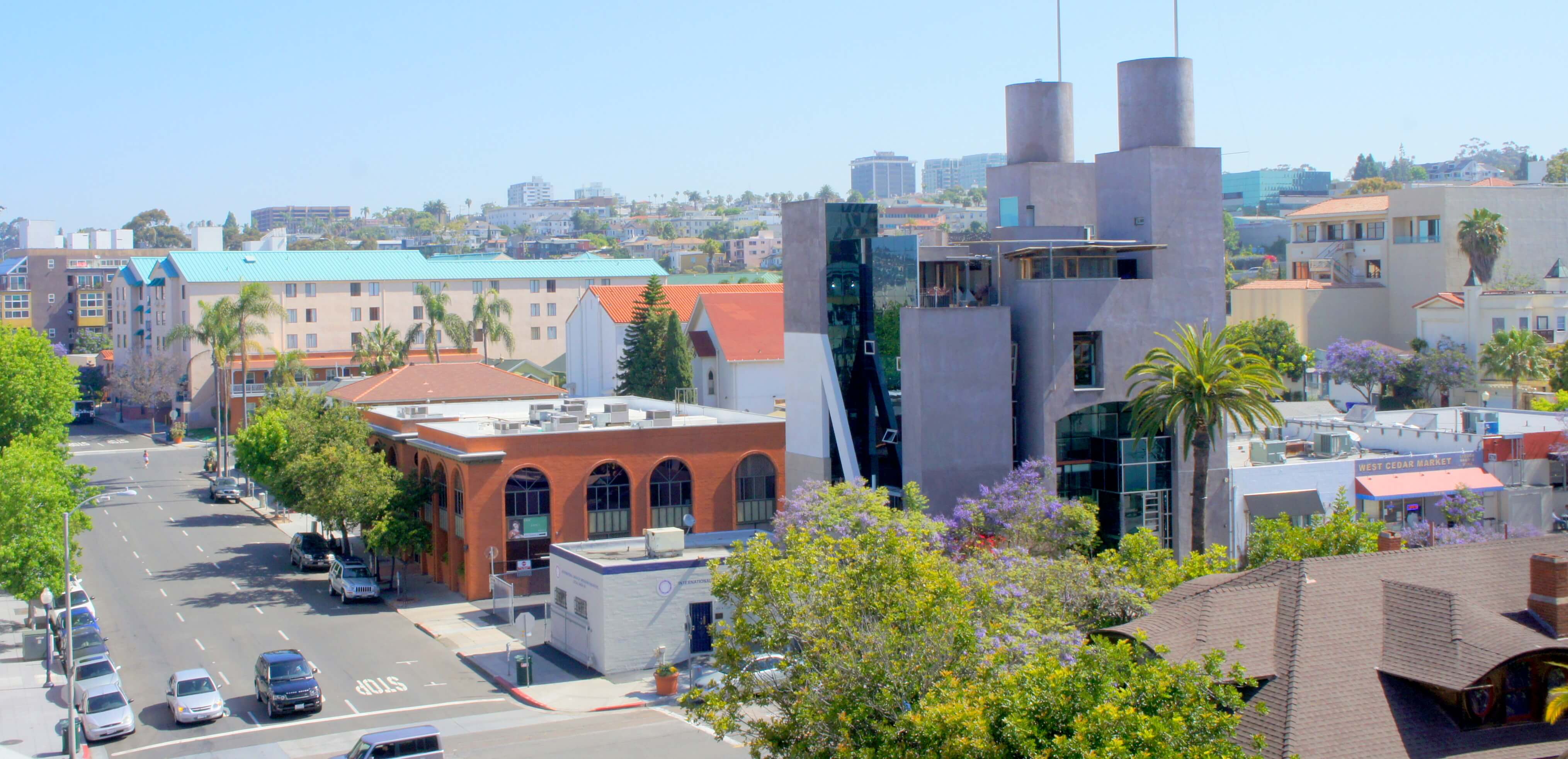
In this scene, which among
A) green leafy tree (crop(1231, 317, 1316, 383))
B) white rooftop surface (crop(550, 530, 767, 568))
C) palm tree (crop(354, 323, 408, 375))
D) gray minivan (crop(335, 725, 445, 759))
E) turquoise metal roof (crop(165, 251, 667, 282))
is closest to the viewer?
gray minivan (crop(335, 725, 445, 759))

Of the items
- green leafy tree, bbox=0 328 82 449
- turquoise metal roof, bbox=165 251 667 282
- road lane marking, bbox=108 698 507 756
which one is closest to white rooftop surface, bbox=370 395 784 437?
green leafy tree, bbox=0 328 82 449

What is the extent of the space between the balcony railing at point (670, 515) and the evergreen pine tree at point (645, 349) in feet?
104

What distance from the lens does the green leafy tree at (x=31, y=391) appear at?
58.5 m

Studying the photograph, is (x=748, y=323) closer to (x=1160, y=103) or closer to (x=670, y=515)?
(x=670, y=515)

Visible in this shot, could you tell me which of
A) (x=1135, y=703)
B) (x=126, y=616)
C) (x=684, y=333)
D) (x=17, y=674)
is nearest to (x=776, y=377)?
(x=684, y=333)

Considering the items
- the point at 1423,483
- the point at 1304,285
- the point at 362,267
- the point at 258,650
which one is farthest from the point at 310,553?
the point at 1304,285

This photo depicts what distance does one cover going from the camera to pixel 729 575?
26062 millimetres

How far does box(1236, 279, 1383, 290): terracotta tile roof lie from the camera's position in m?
102

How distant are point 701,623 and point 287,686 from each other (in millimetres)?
12348

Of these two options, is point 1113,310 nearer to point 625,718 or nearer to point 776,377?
point 625,718

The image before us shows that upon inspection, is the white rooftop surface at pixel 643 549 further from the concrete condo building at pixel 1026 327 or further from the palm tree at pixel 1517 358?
the palm tree at pixel 1517 358

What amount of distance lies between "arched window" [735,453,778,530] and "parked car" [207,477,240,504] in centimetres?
3673

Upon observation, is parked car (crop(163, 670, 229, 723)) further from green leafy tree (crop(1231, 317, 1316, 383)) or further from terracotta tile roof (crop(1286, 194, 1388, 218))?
terracotta tile roof (crop(1286, 194, 1388, 218))

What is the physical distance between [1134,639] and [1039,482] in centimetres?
2171
